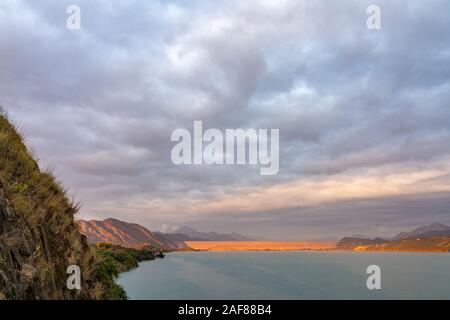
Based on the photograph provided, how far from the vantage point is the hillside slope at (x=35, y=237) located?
36.5ft

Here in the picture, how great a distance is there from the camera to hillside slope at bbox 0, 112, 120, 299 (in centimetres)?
1113

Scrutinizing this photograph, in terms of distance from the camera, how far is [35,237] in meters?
13.5
